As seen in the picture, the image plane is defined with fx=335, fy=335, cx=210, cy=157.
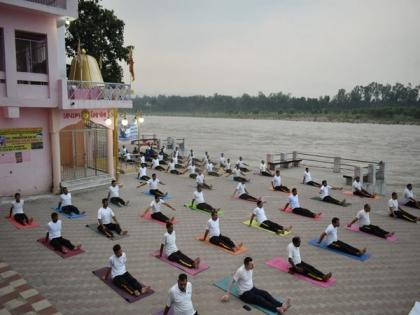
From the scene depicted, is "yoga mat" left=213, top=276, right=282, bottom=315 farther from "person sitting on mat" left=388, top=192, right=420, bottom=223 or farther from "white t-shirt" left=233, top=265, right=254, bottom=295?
"person sitting on mat" left=388, top=192, right=420, bottom=223

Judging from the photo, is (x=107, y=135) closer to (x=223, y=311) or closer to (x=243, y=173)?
(x=243, y=173)

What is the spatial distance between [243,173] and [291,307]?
14753 millimetres

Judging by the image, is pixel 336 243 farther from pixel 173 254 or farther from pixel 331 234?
pixel 173 254

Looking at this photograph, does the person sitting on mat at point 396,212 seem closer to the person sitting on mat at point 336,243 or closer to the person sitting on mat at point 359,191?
the person sitting on mat at point 359,191

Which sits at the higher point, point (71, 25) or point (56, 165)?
point (71, 25)

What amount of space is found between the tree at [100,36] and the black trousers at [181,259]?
720 inches


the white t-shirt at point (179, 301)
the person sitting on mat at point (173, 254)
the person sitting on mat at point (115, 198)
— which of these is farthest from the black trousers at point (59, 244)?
the person sitting on mat at point (115, 198)

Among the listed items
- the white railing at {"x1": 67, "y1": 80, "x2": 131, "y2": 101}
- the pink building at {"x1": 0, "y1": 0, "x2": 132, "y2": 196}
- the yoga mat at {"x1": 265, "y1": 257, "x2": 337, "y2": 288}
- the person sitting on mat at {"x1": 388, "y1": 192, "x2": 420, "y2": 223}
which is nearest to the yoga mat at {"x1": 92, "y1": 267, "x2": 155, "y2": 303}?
the yoga mat at {"x1": 265, "y1": 257, "x2": 337, "y2": 288}

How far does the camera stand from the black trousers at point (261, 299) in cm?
637

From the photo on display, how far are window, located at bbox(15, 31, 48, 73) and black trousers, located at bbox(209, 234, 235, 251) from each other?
9.83 meters

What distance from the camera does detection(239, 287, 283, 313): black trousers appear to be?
20.9 ft

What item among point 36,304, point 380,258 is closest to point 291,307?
point 380,258

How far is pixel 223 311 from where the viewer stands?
6344 millimetres

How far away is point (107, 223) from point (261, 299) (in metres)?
5.49
